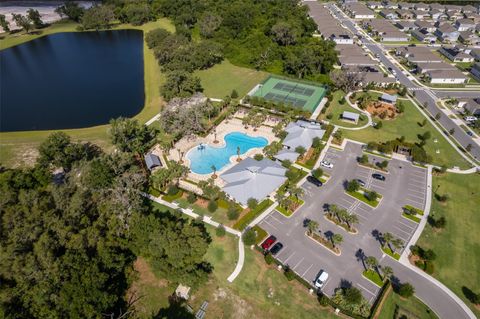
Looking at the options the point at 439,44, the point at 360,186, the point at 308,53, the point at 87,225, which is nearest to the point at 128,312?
the point at 87,225

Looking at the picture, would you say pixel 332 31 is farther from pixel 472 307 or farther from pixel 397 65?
pixel 472 307

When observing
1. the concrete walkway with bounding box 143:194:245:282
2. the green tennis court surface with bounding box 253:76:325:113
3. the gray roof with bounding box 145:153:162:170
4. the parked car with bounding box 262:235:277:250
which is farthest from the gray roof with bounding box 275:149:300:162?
the gray roof with bounding box 145:153:162:170

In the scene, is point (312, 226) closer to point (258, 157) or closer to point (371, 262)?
point (371, 262)

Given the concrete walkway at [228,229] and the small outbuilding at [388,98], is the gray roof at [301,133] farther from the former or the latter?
the small outbuilding at [388,98]

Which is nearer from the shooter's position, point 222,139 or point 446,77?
point 222,139

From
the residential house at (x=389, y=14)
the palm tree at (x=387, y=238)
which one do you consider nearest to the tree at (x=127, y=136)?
the palm tree at (x=387, y=238)

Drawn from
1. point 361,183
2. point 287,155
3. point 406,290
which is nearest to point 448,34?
point 361,183

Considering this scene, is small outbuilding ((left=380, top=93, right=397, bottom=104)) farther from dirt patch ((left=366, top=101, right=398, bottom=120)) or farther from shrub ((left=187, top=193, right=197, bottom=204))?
shrub ((left=187, top=193, right=197, bottom=204))

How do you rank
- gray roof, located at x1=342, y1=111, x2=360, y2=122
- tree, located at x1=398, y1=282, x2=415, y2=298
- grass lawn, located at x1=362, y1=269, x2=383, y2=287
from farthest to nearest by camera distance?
gray roof, located at x1=342, y1=111, x2=360, y2=122 → grass lawn, located at x1=362, y1=269, x2=383, y2=287 → tree, located at x1=398, y1=282, x2=415, y2=298
